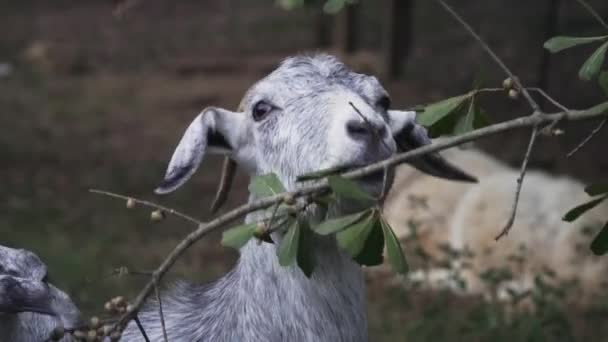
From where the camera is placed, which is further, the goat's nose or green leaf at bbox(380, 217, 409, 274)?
the goat's nose

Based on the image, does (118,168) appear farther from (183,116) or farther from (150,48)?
(150,48)

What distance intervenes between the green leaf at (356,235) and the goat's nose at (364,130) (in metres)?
0.36

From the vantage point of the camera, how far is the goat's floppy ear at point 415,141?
3.90 m

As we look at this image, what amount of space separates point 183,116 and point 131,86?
1662mm

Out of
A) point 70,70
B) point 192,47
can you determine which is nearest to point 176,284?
point 70,70

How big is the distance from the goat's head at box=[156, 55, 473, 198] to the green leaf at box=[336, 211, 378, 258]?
287 millimetres

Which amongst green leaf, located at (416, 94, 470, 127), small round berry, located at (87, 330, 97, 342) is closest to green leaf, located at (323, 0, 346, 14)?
green leaf, located at (416, 94, 470, 127)

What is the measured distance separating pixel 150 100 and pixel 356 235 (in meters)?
9.93

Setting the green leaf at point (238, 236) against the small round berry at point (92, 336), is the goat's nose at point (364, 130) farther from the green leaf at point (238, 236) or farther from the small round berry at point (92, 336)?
the small round berry at point (92, 336)

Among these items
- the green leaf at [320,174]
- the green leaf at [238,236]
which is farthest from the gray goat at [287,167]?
the green leaf at [238,236]

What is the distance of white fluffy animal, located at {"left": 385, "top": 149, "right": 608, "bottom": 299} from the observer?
7207 millimetres

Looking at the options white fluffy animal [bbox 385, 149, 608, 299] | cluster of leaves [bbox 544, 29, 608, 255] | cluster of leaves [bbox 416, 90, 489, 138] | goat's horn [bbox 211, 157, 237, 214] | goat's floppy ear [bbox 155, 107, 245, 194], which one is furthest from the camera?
white fluffy animal [bbox 385, 149, 608, 299]

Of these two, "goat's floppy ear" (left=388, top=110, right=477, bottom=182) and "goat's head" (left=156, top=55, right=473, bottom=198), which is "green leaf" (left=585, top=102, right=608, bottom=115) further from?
"goat's floppy ear" (left=388, top=110, right=477, bottom=182)

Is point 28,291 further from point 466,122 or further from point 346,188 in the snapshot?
point 466,122
